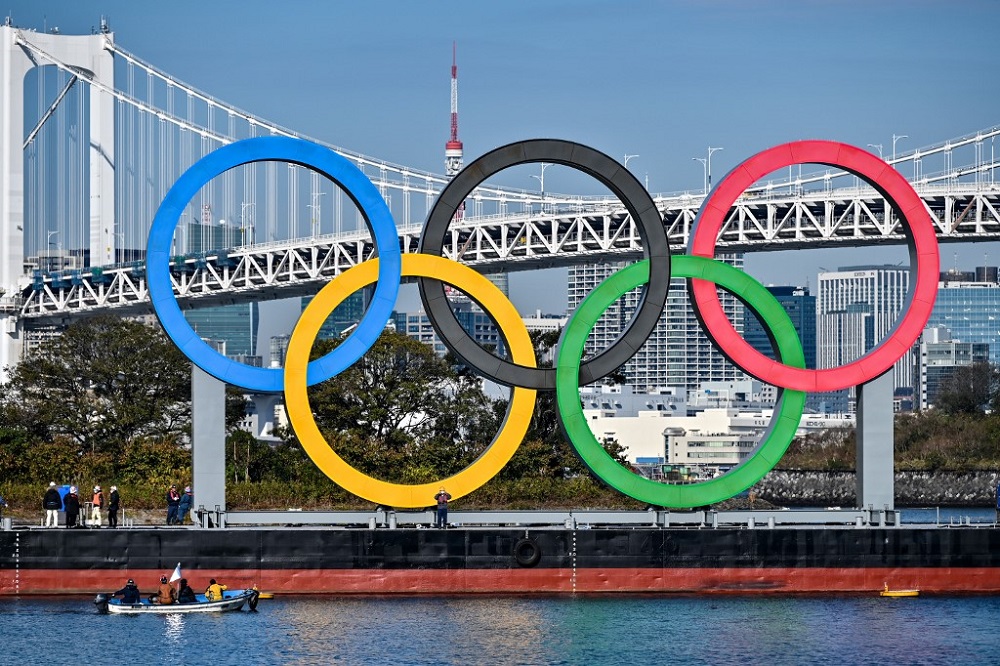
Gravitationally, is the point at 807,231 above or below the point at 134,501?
above

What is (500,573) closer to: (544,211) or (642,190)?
(642,190)

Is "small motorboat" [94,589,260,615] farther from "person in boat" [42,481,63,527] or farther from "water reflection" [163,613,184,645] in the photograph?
"person in boat" [42,481,63,527]

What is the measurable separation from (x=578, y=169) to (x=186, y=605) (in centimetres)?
1159

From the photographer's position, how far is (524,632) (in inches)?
1430

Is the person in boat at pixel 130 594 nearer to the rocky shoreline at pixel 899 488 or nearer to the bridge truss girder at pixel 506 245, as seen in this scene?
the bridge truss girder at pixel 506 245

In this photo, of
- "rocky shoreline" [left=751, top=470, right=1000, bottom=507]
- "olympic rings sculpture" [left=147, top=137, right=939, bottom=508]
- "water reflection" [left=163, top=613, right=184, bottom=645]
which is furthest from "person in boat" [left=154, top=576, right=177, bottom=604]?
"rocky shoreline" [left=751, top=470, right=1000, bottom=507]

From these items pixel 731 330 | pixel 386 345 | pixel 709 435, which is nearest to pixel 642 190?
pixel 731 330

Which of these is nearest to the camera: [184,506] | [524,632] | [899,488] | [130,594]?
[524,632]

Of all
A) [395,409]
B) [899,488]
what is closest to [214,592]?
[395,409]

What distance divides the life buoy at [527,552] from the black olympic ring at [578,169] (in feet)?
10.3

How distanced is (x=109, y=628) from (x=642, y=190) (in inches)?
539

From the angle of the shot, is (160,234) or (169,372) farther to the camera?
(169,372)

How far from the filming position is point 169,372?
6531cm

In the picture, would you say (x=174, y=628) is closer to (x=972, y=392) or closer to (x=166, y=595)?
(x=166, y=595)
